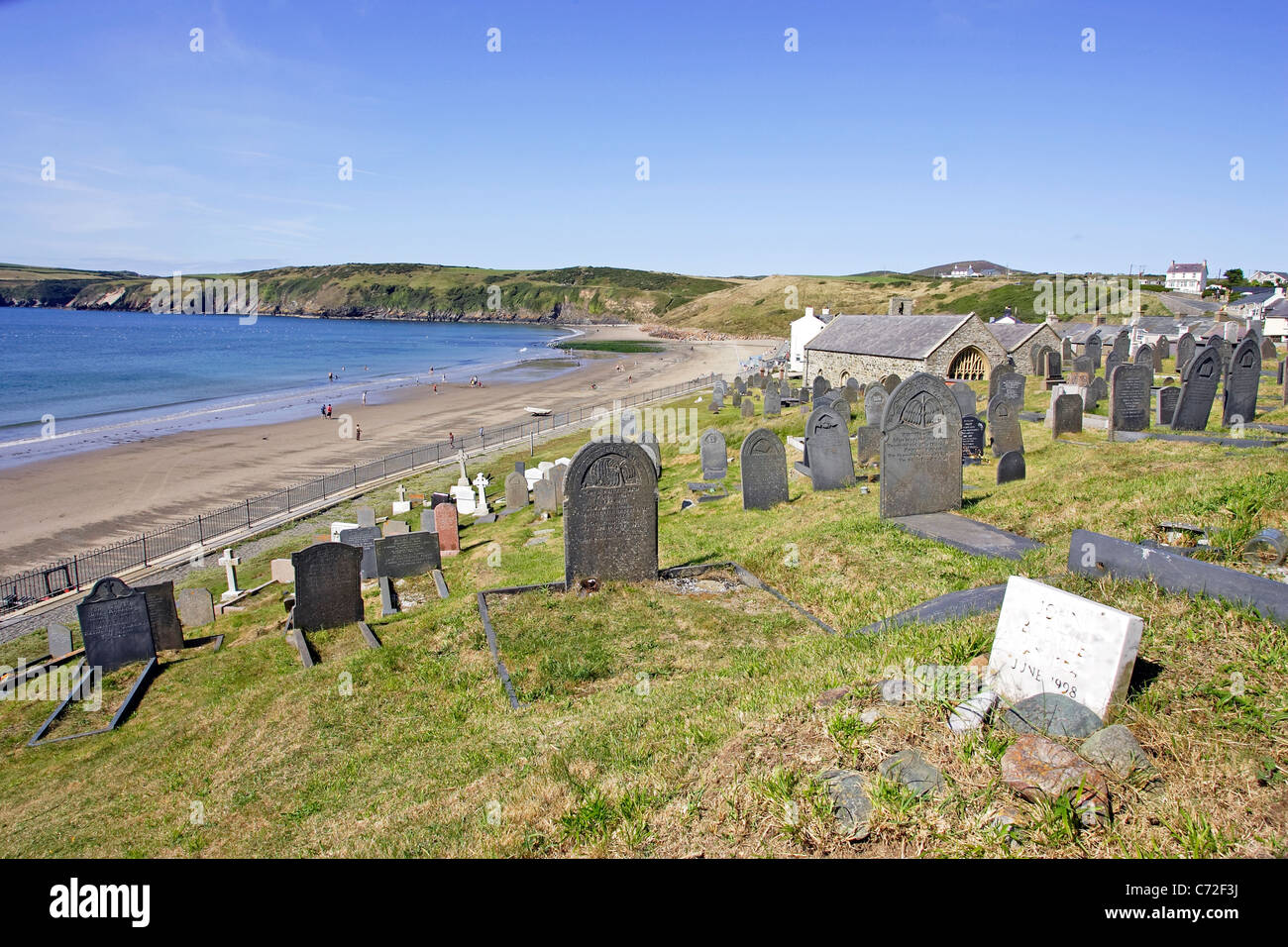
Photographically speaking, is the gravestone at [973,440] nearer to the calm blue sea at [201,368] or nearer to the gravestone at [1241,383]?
the gravestone at [1241,383]

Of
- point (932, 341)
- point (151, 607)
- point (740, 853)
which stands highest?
point (932, 341)

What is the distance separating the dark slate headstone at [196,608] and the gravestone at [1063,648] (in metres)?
14.1

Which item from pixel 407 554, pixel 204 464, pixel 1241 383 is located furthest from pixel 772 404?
pixel 204 464

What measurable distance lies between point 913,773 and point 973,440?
48.3 feet

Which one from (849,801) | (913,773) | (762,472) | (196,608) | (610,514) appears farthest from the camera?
(762,472)

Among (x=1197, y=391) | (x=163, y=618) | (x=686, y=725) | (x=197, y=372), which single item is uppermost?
(x=197, y=372)

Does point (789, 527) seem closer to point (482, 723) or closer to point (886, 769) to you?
point (482, 723)

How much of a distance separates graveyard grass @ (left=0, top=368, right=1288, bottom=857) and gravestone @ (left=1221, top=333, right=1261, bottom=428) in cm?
471

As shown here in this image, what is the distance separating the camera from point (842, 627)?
796cm

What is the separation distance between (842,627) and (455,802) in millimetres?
4504

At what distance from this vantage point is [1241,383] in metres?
16.3

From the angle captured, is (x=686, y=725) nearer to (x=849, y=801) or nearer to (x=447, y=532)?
(x=849, y=801)

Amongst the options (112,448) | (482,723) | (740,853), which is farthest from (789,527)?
(112,448)

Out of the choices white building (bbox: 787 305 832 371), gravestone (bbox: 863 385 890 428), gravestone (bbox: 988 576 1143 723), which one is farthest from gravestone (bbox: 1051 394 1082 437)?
white building (bbox: 787 305 832 371)
